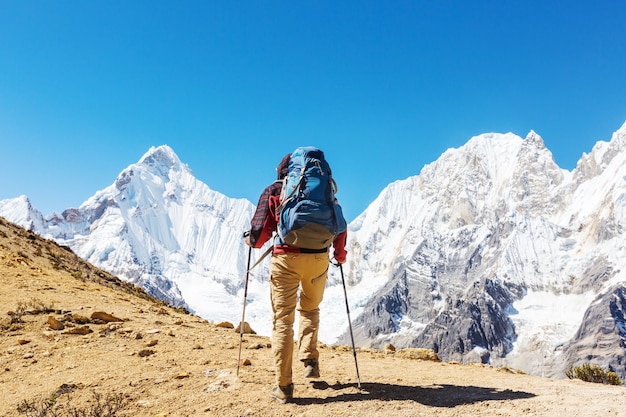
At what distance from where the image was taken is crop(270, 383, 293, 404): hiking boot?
631 centimetres

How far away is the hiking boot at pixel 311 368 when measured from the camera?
7.42 metres

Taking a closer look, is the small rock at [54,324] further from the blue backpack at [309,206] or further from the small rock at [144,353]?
the blue backpack at [309,206]

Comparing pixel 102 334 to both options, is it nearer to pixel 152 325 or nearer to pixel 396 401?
pixel 152 325

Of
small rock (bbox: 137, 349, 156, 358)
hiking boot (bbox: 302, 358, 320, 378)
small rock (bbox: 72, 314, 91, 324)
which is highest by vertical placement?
small rock (bbox: 72, 314, 91, 324)

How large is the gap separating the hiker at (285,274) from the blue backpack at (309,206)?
0.20ft

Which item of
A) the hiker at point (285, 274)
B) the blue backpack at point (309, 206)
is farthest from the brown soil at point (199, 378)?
the blue backpack at point (309, 206)

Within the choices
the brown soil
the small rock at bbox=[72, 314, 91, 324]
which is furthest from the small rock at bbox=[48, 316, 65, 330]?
the small rock at bbox=[72, 314, 91, 324]

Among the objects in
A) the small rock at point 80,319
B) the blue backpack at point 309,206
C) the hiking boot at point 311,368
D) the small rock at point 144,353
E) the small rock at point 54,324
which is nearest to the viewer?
→ the blue backpack at point 309,206

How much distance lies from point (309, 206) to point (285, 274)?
1007 millimetres

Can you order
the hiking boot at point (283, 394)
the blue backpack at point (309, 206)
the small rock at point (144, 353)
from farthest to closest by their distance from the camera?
the small rock at point (144, 353) → the blue backpack at point (309, 206) → the hiking boot at point (283, 394)

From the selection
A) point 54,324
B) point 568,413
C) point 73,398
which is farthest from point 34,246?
point 568,413

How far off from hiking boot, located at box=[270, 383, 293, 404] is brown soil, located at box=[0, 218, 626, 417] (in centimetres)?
9

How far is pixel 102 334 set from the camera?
9898 millimetres

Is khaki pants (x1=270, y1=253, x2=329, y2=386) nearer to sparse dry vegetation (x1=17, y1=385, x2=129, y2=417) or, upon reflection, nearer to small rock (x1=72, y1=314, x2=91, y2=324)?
sparse dry vegetation (x1=17, y1=385, x2=129, y2=417)
